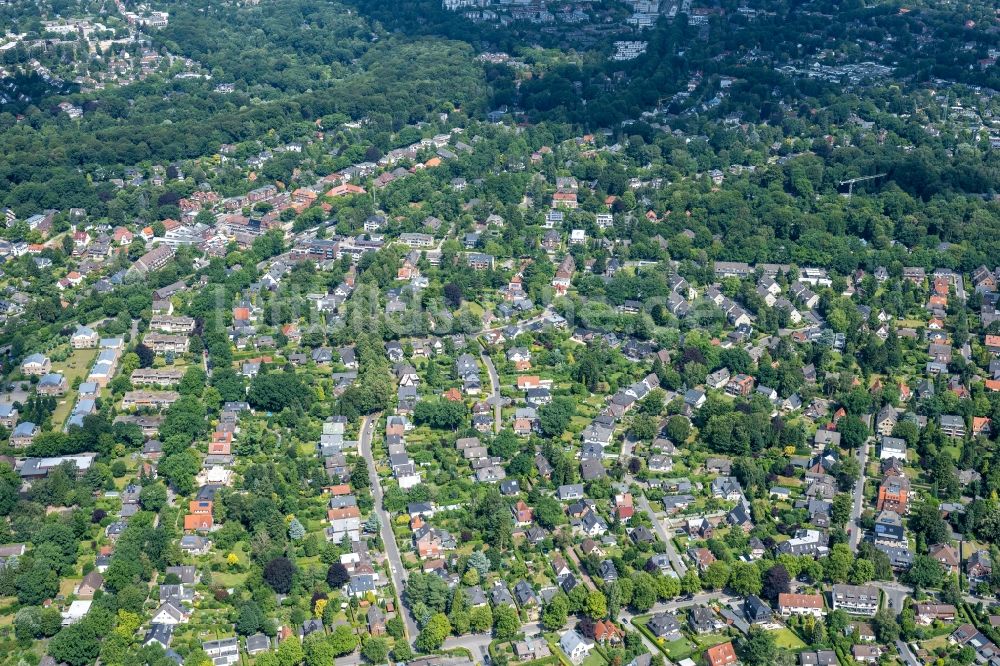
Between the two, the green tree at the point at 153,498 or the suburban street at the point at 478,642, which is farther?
the green tree at the point at 153,498

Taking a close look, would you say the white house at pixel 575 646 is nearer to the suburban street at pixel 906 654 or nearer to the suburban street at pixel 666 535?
the suburban street at pixel 666 535

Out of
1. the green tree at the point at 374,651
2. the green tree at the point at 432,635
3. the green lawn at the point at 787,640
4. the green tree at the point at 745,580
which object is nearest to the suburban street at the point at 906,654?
the green lawn at the point at 787,640

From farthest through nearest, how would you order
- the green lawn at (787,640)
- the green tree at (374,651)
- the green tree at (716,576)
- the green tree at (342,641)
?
the green tree at (716,576) < the green lawn at (787,640) < the green tree at (342,641) < the green tree at (374,651)

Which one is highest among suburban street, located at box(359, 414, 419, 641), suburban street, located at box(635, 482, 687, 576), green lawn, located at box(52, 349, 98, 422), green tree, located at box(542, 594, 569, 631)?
green tree, located at box(542, 594, 569, 631)

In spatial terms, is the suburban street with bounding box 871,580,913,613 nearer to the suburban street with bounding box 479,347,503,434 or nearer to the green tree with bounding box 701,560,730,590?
the green tree with bounding box 701,560,730,590

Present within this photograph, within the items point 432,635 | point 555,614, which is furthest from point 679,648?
point 432,635

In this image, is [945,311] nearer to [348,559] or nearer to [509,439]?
[509,439]

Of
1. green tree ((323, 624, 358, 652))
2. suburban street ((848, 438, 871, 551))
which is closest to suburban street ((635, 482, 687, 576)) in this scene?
suburban street ((848, 438, 871, 551))
